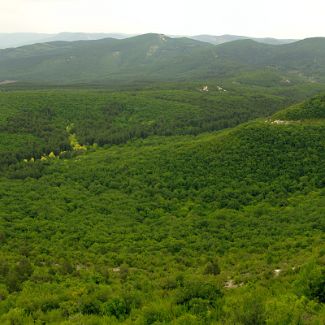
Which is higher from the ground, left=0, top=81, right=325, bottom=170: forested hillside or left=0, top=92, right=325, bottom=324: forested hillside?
left=0, top=81, right=325, bottom=170: forested hillside

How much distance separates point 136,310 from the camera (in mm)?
24297

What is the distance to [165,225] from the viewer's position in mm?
53719

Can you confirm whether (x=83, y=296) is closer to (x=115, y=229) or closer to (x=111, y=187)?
(x=115, y=229)

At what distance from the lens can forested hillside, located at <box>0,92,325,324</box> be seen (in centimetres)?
2472

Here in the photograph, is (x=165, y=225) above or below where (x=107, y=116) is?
below

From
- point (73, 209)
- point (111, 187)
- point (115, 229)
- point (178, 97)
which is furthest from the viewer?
point (178, 97)

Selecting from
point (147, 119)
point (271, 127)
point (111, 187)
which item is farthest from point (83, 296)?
point (147, 119)

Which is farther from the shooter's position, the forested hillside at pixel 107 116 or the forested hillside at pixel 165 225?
the forested hillside at pixel 107 116

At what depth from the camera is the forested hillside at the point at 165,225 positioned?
24719 mm

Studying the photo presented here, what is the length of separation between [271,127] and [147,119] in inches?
2539

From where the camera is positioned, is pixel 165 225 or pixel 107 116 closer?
pixel 165 225

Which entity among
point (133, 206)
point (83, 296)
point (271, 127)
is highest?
point (271, 127)

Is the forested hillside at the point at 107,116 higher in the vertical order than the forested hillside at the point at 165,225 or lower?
higher

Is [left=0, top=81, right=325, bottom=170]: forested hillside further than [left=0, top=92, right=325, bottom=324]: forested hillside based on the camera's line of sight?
Yes
